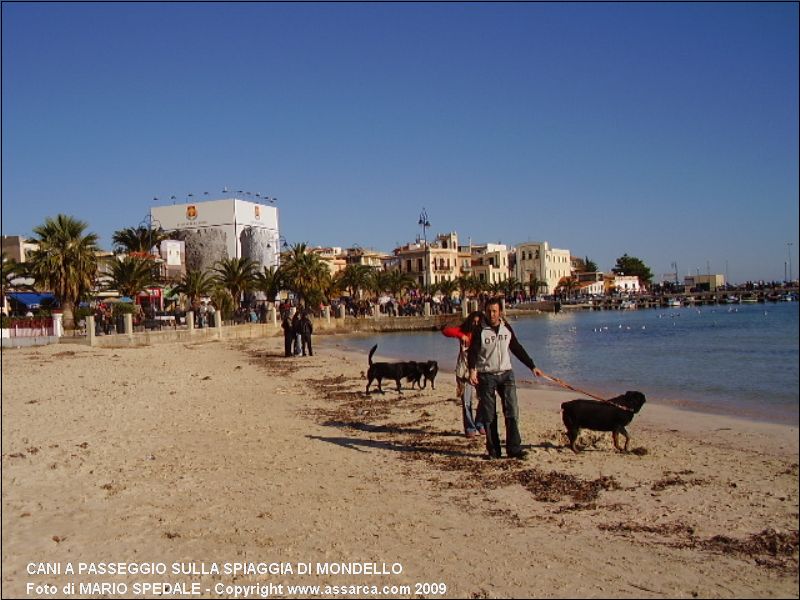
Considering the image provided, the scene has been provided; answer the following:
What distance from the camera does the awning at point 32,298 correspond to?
43.0 m

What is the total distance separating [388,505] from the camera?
6301 mm

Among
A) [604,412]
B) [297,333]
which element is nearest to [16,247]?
[297,333]

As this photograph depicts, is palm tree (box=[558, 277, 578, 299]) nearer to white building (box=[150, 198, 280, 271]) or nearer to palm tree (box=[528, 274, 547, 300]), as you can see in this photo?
palm tree (box=[528, 274, 547, 300])

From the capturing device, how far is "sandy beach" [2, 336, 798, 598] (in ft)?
14.7

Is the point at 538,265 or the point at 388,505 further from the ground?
the point at 538,265

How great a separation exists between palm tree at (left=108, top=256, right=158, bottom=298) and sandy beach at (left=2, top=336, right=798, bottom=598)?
33975mm

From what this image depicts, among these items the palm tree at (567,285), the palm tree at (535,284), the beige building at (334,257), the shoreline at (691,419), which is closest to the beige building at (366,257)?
the beige building at (334,257)

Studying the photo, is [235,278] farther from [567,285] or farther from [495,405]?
[567,285]

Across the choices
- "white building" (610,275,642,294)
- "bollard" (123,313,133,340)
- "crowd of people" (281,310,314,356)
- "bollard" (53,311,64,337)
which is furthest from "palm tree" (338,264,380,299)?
"white building" (610,275,642,294)

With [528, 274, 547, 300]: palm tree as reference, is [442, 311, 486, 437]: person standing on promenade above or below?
below

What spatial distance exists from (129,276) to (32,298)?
252 inches

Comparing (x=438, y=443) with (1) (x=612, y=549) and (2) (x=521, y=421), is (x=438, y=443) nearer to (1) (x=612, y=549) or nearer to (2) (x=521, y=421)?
(2) (x=521, y=421)

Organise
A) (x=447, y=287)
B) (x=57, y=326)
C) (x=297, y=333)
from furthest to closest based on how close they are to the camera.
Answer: (x=447, y=287) < (x=57, y=326) < (x=297, y=333)

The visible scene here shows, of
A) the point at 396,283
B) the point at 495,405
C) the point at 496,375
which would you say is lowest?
the point at 495,405
